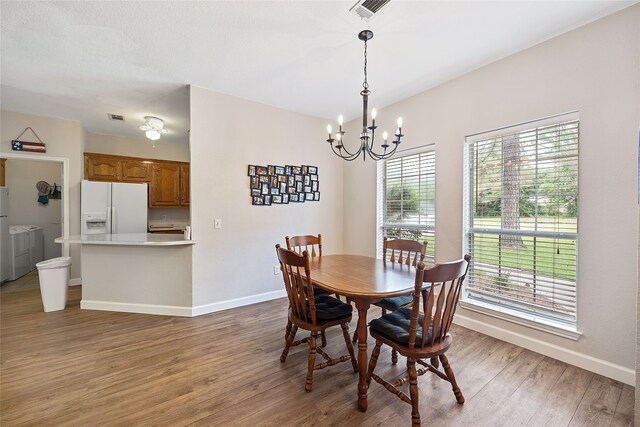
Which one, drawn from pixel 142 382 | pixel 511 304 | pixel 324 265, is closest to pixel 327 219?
pixel 324 265

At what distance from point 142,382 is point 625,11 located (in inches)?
178

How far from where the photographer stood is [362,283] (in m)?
1.84

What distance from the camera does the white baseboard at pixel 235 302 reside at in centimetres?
317

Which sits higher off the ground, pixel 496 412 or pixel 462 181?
pixel 462 181

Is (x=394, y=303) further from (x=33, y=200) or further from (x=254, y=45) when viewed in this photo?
(x=33, y=200)

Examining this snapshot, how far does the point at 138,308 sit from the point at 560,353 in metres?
4.44

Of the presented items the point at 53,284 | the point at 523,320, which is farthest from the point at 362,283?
the point at 53,284

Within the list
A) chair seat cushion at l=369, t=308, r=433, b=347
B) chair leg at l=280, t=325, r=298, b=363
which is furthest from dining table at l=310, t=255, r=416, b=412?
chair leg at l=280, t=325, r=298, b=363

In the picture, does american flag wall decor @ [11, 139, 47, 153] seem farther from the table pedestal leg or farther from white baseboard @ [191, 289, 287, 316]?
the table pedestal leg

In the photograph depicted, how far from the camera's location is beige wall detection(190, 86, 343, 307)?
10.4 ft

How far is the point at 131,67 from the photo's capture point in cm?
268

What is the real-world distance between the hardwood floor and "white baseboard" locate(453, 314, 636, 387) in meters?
0.06

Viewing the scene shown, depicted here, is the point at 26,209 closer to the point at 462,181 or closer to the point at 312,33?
the point at 312,33

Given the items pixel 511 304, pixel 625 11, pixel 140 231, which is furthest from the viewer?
pixel 140 231
